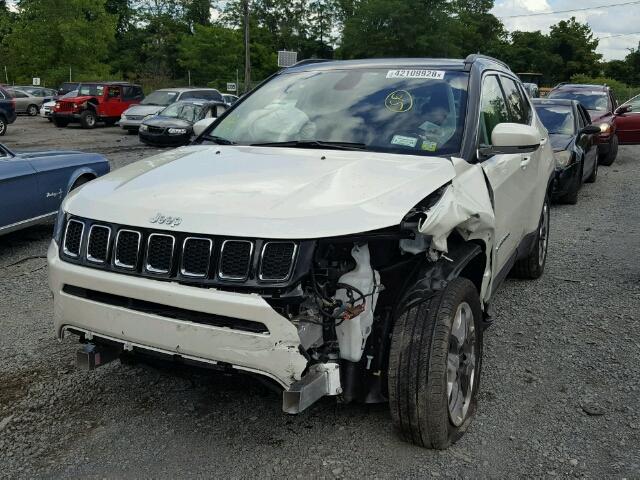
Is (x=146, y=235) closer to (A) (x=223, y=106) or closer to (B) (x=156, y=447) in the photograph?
(B) (x=156, y=447)

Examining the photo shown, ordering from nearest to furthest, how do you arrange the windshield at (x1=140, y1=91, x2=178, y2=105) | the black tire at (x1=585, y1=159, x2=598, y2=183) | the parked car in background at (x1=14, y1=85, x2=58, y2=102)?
the black tire at (x1=585, y1=159, x2=598, y2=183) → the windshield at (x1=140, y1=91, x2=178, y2=105) → the parked car in background at (x1=14, y1=85, x2=58, y2=102)

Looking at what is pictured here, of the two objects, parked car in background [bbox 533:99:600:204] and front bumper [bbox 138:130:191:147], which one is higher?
parked car in background [bbox 533:99:600:204]

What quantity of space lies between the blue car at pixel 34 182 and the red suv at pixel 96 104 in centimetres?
1934

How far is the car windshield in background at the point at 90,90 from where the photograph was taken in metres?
26.2

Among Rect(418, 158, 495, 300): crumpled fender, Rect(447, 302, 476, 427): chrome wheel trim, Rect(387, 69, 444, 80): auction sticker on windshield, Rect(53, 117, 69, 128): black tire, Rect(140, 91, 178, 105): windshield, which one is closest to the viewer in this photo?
Rect(418, 158, 495, 300): crumpled fender

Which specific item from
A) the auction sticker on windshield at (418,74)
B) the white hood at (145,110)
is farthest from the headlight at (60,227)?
the white hood at (145,110)

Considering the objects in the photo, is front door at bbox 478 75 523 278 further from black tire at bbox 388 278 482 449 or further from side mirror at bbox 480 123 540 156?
black tire at bbox 388 278 482 449

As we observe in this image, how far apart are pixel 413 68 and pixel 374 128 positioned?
648 millimetres

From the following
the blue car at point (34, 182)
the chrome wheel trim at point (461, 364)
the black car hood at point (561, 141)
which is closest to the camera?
the chrome wheel trim at point (461, 364)

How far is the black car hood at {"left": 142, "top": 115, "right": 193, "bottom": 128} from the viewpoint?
18156mm

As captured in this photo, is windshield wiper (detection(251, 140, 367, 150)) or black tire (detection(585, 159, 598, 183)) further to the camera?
black tire (detection(585, 159, 598, 183))

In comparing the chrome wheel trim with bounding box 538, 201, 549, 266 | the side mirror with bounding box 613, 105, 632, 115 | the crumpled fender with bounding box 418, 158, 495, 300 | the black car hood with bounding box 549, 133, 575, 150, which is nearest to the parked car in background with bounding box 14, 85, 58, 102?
the side mirror with bounding box 613, 105, 632, 115

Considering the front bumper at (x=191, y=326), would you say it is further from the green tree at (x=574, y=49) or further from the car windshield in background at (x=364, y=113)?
the green tree at (x=574, y=49)

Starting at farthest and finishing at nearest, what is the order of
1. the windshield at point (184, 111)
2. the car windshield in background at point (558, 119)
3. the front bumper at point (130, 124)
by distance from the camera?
the front bumper at point (130, 124), the windshield at point (184, 111), the car windshield in background at point (558, 119)
